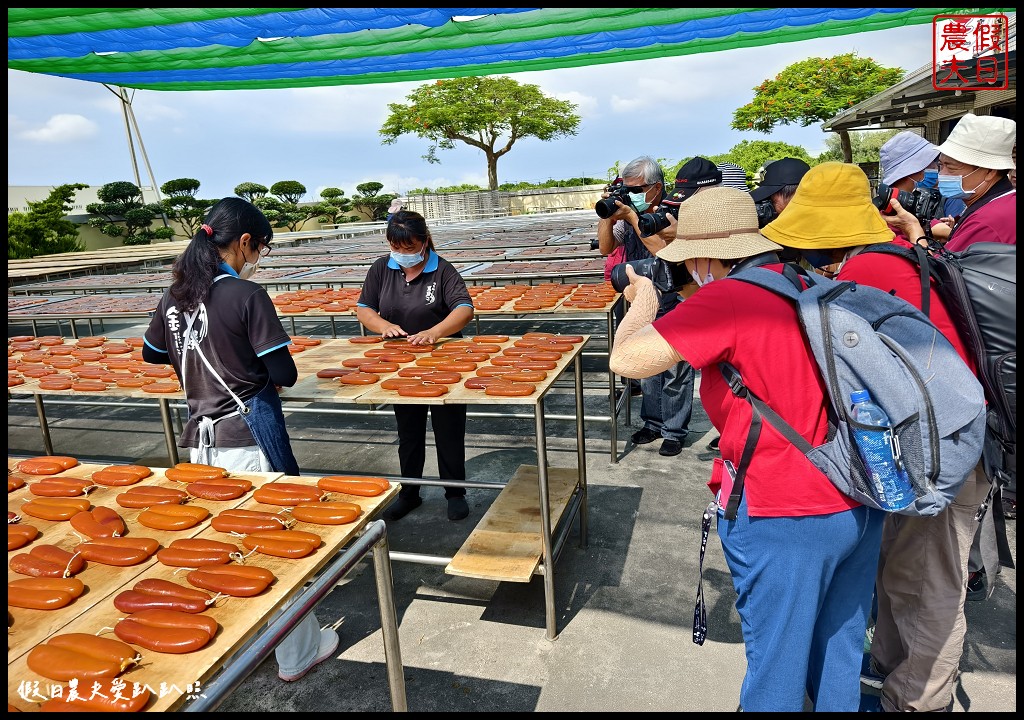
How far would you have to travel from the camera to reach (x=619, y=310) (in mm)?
6637

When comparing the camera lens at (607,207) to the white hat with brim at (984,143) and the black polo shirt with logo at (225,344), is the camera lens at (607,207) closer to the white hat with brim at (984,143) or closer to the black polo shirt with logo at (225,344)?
the white hat with brim at (984,143)

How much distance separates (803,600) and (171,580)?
183cm

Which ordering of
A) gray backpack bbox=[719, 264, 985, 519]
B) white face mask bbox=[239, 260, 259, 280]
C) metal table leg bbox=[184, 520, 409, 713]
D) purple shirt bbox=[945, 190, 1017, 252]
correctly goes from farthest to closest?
1. white face mask bbox=[239, 260, 259, 280]
2. purple shirt bbox=[945, 190, 1017, 252]
3. gray backpack bbox=[719, 264, 985, 519]
4. metal table leg bbox=[184, 520, 409, 713]

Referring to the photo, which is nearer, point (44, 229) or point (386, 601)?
point (386, 601)

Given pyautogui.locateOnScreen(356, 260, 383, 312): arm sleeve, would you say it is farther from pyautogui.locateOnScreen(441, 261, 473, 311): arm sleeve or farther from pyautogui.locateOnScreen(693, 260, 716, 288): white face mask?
pyautogui.locateOnScreen(693, 260, 716, 288): white face mask

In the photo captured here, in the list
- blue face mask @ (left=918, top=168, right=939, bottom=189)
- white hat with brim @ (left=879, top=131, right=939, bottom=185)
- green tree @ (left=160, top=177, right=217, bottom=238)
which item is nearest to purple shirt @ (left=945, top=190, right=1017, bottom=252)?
blue face mask @ (left=918, top=168, right=939, bottom=189)

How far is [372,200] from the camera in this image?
36781 millimetres

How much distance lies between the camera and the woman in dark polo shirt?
12.9 feet

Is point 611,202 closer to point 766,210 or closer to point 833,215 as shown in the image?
point 766,210

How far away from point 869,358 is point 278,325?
2.29m

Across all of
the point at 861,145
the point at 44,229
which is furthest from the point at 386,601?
the point at 861,145

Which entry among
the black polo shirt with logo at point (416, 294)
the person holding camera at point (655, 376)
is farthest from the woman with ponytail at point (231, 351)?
the person holding camera at point (655, 376)

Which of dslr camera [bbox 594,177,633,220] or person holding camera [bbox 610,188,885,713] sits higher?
dslr camera [bbox 594,177,633,220]

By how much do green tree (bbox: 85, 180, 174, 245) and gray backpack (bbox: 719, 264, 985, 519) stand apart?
88.0 feet
